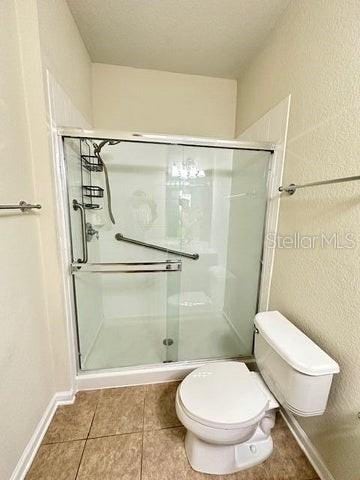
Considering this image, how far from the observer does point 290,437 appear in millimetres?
1243

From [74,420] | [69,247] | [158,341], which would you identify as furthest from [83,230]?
[74,420]

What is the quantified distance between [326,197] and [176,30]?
1.47 m

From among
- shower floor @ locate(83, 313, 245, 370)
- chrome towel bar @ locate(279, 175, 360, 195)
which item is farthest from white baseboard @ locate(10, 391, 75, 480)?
chrome towel bar @ locate(279, 175, 360, 195)

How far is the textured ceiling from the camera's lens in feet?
4.30

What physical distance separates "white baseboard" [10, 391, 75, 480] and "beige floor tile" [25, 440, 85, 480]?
0.10 feet

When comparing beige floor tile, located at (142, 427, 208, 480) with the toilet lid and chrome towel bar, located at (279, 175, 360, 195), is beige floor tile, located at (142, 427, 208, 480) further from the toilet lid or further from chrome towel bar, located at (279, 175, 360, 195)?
chrome towel bar, located at (279, 175, 360, 195)

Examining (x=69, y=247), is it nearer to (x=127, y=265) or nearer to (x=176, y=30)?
(x=127, y=265)

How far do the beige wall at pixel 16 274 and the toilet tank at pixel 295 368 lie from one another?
3.91 ft

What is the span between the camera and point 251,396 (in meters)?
1.04

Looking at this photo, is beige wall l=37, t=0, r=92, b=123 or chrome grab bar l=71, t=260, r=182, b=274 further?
chrome grab bar l=71, t=260, r=182, b=274

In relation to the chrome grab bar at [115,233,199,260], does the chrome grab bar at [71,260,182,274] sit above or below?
below

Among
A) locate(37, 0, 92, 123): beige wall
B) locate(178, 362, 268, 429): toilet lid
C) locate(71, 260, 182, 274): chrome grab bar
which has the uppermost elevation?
locate(37, 0, 92, 123): beige wall

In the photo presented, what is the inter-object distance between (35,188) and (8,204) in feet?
0.81

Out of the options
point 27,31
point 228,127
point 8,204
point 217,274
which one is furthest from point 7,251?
point 228,127
